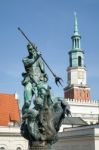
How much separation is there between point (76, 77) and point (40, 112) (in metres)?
69.8

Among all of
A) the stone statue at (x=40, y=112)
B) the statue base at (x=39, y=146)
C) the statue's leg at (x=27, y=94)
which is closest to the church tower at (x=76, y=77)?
the stone statue at (x=40, y=112)

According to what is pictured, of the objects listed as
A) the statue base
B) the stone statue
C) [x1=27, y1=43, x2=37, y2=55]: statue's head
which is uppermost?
[x1=27, y1=43, x2=37, y2=55]: statue's head

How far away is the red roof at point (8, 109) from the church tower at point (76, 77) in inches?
1246

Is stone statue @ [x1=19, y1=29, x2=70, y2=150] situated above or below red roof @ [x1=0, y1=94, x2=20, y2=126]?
below

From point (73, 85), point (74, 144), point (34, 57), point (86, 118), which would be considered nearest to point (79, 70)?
point (73, 85)

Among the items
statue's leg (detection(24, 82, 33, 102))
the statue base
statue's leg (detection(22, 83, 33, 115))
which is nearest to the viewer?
the statue base

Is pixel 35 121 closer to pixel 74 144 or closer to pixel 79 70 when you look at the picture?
pixel 74 144

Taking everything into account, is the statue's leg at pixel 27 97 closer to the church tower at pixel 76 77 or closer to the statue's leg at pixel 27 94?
the statue's leg at pixel 27 94

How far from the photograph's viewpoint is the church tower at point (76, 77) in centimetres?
8362

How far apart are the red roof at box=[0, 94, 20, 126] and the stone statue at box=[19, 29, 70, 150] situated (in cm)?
3400

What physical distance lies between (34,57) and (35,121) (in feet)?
8.56

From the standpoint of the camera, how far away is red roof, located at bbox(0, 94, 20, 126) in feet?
166

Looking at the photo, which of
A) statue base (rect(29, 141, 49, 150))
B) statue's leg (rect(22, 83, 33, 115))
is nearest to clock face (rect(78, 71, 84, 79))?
statue's leg (rect(22, 83, 33, 115))

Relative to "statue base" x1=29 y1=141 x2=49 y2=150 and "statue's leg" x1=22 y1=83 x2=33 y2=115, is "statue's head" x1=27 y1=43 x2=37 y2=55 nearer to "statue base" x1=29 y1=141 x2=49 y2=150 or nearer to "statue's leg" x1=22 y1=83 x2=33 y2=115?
"statue's leg" x1=22 y1=83 x2=33 y2=115
